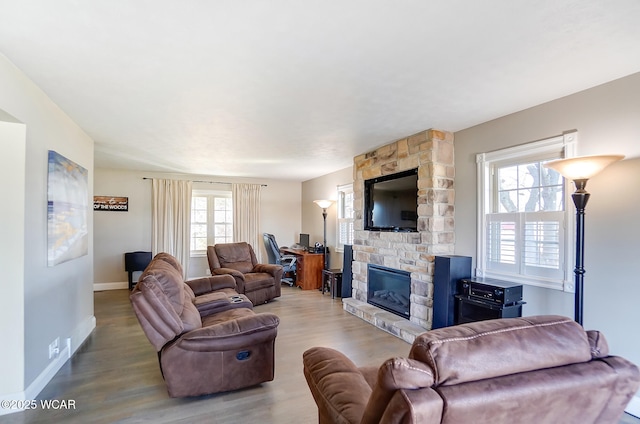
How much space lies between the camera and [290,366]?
9.68ft

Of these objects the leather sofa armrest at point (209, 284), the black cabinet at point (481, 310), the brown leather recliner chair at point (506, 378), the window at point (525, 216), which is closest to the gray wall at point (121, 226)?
the leather sofa armrest at point (209, 284)

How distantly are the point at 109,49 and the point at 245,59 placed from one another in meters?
0.81

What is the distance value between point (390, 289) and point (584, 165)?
2755 mm

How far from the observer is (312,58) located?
79.1 inches

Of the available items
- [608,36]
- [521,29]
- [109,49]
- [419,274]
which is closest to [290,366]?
[419,274]

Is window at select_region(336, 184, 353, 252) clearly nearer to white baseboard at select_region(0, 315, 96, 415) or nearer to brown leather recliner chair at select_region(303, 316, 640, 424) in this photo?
white baseboard at select_region(0, 315, 96, 415)

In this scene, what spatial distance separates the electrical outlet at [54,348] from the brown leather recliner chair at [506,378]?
3.02 meters

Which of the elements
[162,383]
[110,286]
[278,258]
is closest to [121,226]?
[110,286]

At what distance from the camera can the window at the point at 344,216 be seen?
596cm

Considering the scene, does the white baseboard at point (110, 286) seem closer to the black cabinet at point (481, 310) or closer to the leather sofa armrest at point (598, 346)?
the black cabinet at point (481, 310)

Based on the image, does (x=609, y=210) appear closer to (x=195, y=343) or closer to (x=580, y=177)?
(x=580, y=177)

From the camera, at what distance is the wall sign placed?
6.09m

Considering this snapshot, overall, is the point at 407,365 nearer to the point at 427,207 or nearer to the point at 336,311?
the point at 427,207

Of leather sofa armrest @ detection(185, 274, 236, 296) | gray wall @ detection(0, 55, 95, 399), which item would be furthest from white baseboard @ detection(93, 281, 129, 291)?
gray wall @ detection(0, 55, 95, 399)
